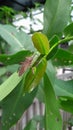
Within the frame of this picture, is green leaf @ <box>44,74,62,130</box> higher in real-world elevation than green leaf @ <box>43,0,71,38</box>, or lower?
lower

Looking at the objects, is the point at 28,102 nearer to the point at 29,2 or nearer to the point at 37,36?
the point at 37,36

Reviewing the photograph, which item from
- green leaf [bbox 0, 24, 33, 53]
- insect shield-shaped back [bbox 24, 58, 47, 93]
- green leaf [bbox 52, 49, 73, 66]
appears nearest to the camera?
insect shield-shaped back [bbox 24, 58, 47, 93]

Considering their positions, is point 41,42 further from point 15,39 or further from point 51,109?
point 15,39

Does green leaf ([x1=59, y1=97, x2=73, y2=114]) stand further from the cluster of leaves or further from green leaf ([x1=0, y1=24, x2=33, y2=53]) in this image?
green leaf ([x1=0, y1=24, x2=33, y2=53])

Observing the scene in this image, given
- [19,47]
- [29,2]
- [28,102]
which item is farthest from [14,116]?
[29,2]

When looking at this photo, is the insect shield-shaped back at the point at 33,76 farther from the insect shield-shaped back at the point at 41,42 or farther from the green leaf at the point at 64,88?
the green leaf at the point at 64,88

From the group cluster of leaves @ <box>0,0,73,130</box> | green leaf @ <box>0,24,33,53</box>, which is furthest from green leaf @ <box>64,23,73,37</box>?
green leaf @ <box>0,24,33,53</box>
